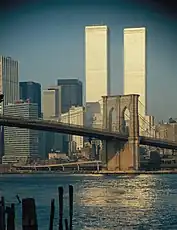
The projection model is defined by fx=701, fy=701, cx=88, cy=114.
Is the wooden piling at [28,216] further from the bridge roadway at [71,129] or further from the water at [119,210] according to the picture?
the bridge roadway at [71,129]

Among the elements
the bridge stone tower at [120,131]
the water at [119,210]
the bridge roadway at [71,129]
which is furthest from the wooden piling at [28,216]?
the bridge stone tower at [120,131]

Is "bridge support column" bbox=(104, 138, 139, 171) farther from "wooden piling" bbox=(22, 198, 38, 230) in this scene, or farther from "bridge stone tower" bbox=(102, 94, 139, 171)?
"wooden piling" bbox=(22, 198, 38, 230)

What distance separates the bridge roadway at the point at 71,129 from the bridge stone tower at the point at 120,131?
38cm

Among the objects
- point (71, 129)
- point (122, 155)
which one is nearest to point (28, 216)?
point (71, 129)

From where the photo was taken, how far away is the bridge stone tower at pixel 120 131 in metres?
26.2

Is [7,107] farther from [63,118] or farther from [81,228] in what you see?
[81,228]

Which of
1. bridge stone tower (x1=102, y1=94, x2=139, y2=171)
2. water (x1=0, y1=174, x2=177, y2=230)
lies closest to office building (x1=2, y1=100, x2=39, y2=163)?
bridge stone tower (x1=102, y1=94, x2=139, y2=171)

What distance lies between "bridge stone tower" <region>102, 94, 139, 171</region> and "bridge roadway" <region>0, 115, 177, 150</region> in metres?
0.38

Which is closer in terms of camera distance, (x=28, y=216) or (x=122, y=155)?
(x=28, y=216)

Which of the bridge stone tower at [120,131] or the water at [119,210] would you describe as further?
the bridge stone tower at [120,131]

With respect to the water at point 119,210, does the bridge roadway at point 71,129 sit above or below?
above

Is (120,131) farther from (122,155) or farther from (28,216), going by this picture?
(28,216)

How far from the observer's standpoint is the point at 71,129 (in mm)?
22547

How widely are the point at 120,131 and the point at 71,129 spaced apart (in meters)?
5.48
